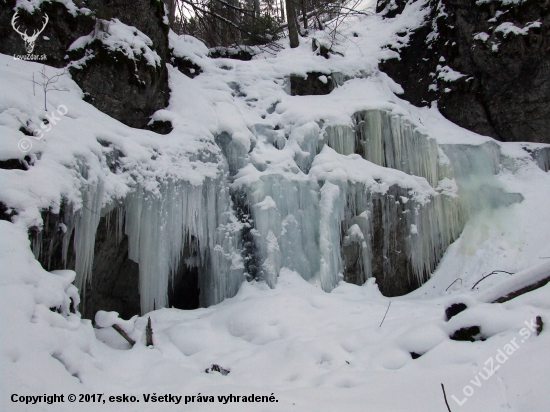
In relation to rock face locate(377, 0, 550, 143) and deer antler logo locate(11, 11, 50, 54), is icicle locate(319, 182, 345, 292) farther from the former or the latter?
deer antler logo locate(11, 11, 50, 54)

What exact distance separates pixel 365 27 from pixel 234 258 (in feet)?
24.3

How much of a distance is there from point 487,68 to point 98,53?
6.91 meters

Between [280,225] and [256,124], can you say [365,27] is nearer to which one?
[256,124]

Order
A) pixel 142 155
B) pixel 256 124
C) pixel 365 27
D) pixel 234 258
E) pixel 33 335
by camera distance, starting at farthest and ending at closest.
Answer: pixel 365 27 < pixel 256 124 < pixel 234 258 < pixel 142 155 < pixel 33 335

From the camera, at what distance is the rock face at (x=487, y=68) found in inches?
281

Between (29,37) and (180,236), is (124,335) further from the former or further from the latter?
(29,37)

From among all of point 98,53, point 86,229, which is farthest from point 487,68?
point 86,229

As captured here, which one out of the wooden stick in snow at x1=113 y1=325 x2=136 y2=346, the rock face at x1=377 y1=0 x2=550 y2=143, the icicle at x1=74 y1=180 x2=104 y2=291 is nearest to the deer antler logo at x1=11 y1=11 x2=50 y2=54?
the icicle at x1=74 y1=180 x2=104 y2=291

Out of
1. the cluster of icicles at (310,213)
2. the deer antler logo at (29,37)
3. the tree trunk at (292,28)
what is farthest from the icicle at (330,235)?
the tree trunk at (292,28)

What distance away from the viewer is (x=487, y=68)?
7.54m

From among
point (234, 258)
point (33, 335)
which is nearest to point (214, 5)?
point (234, 258)

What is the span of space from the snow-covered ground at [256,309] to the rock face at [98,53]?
29 centimetres

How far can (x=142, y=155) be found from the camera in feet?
16.1

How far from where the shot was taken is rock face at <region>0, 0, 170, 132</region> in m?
4.87
